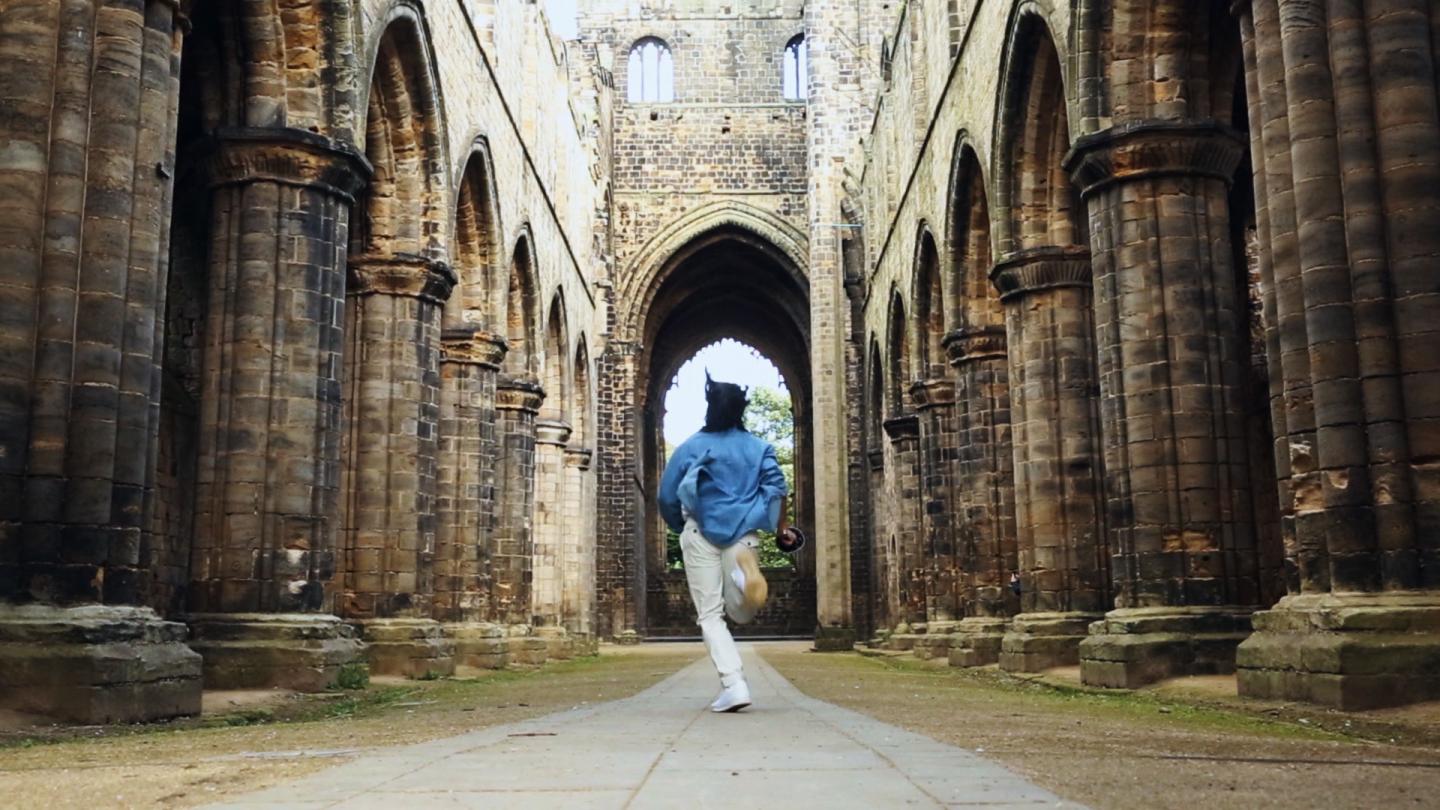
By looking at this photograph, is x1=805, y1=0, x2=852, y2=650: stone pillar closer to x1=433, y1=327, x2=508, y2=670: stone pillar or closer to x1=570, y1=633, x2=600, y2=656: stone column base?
x1=570, y1=633, x2=600, y2=656: stone column base

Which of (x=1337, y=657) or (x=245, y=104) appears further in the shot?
(x=245, y=104)

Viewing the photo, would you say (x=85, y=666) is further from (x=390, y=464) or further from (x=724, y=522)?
(x=390, y=464)

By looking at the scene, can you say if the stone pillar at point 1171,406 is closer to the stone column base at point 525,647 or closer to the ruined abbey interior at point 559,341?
the ruined abbey interior at point 559,341

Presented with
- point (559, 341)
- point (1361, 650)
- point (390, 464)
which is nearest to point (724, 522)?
point (1361, 650)

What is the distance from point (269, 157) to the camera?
38.3 ft

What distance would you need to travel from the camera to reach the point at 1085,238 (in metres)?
15.5

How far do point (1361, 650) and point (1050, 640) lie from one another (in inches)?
275

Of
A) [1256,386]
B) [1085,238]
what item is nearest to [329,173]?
[1085,238]

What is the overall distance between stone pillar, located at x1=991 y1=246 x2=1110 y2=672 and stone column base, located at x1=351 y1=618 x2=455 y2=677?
6061mm

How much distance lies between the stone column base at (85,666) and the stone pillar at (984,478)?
12.0 m

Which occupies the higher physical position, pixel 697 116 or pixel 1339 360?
pixel 697 116

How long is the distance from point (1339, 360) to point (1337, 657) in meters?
1.67

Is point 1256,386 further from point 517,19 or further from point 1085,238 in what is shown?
point 517,19

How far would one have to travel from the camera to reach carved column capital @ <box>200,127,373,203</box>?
1156cm
